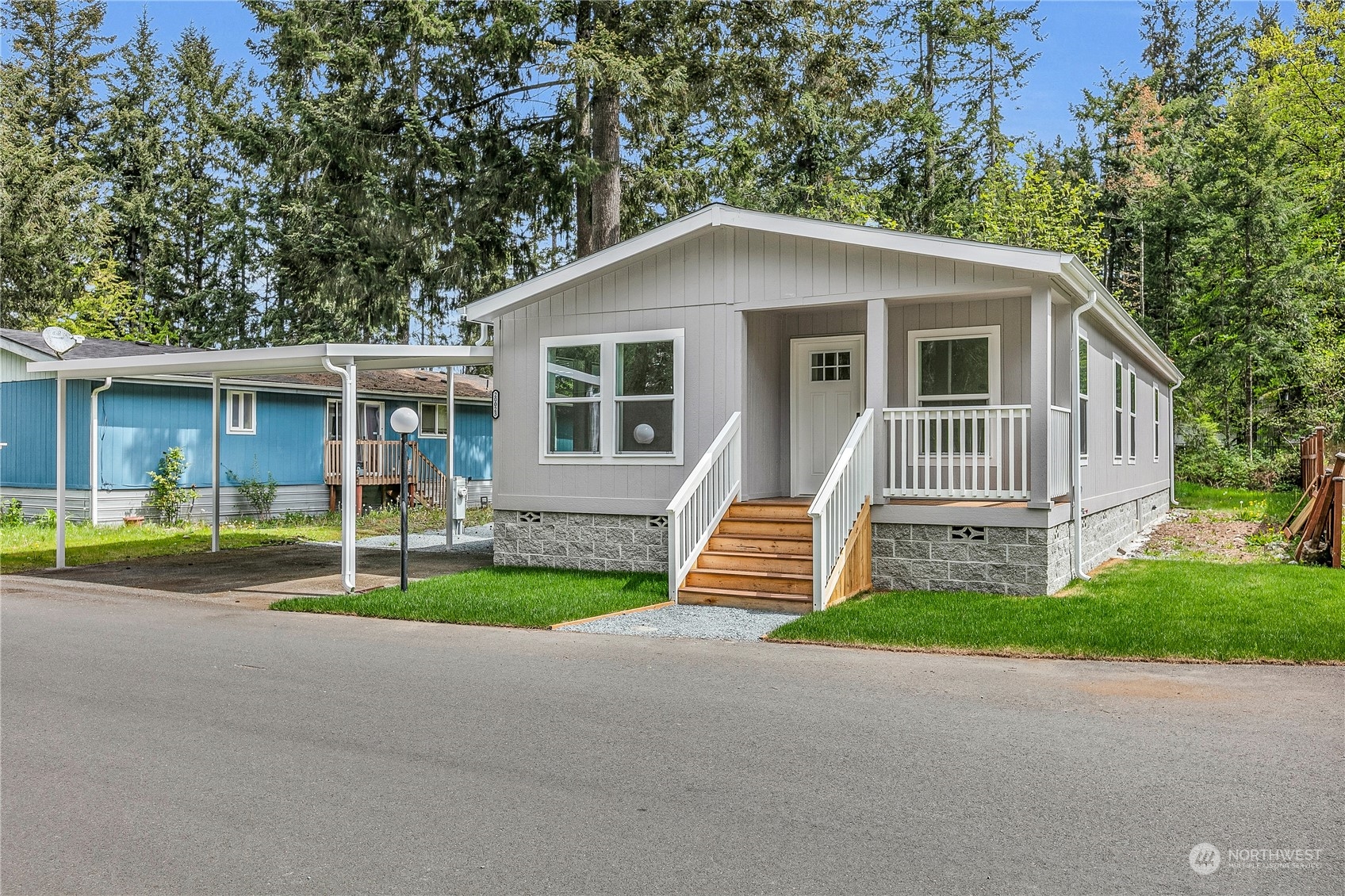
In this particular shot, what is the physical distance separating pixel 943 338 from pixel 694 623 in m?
4.72

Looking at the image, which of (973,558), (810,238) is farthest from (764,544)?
(810,238)

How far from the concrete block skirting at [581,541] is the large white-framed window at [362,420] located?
10.8 meters

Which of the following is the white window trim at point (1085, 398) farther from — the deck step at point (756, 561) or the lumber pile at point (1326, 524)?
the deck step at point (756, 561)

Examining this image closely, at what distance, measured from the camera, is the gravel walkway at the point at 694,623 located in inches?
329

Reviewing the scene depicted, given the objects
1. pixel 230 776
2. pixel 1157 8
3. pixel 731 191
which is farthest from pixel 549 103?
pixel 1157 8

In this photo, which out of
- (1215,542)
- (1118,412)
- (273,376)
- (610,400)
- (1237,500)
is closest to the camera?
(610,400)

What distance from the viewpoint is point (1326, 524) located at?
40.2ft

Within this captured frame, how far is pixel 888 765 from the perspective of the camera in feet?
15.4

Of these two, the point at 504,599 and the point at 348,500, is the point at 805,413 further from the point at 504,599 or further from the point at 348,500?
the point at 348,500

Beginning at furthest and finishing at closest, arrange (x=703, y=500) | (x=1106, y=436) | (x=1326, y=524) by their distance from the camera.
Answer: (x=1106, y=436), (x=1326, y=524), (x=703, y=500)

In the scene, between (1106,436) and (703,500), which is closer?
(703,500)

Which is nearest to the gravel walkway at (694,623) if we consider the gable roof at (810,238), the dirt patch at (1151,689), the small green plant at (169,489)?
the dirt patch at (1151,689)

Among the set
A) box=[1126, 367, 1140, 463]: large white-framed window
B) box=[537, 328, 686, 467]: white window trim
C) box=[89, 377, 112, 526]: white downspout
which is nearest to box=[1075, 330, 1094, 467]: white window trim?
box=[1126, 367, 1140, 463]: large white-framed window

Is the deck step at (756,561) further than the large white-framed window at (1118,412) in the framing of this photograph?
No
